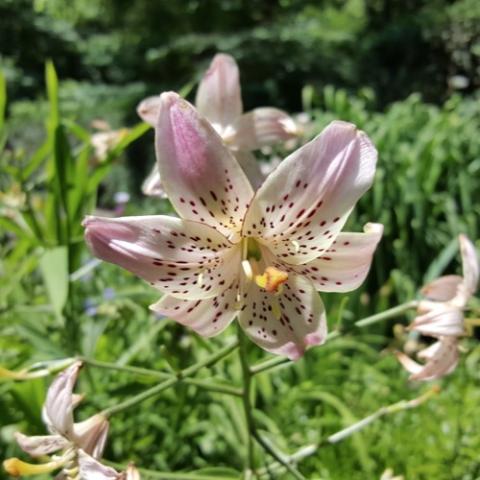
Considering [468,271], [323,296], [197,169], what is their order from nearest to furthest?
[197,169]
[468,271]
[323,296]

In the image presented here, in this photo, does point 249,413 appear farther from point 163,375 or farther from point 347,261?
point 347,261

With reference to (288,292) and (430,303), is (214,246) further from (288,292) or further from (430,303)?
(430,303)

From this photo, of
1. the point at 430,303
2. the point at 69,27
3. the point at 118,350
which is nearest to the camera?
the point at 430,303

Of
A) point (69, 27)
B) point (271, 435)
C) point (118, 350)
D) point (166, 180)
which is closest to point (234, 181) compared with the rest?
point (166, 180)

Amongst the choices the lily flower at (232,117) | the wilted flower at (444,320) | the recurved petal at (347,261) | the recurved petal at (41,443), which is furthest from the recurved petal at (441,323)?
the recurved petal at (41,443)

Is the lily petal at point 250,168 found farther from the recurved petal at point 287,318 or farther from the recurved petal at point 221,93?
the recurved petal at point 287,318

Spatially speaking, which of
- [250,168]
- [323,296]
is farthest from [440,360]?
[323,296]

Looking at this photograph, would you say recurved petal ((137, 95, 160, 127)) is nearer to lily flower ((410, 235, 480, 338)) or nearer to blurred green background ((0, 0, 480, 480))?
blurred green background ((0, 0, 480, 480))
